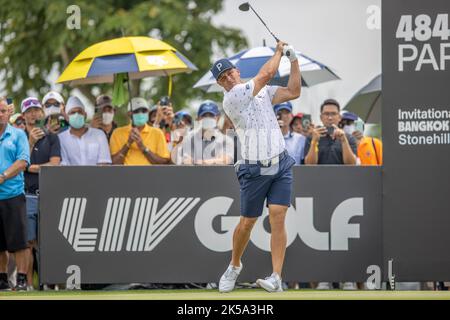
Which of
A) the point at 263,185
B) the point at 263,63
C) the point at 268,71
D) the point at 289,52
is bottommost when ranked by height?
the point at 263,185

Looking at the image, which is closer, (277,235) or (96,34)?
(277,235)

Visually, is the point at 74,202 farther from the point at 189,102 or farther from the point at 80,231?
the point at 189,102

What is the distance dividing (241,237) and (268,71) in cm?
172

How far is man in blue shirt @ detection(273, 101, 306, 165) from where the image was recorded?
516 inches

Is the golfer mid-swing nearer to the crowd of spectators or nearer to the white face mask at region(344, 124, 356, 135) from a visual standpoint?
the crowd of spectators

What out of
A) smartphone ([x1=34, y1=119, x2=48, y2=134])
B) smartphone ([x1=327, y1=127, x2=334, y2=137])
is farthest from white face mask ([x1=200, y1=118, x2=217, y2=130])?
smartphone ([x1=34, y1=119, x2=48, y2=134])

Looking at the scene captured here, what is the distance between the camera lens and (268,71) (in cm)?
1048

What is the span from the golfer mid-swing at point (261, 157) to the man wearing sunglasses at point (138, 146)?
2173 millimetres

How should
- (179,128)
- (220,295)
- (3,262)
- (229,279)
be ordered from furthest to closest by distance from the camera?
(179,128)
(3,262)
(229,279)
(220,295)

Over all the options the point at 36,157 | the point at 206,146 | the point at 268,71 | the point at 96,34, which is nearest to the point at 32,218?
the point at 36,157

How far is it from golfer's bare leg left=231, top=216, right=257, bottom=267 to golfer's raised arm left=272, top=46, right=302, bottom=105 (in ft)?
4.13

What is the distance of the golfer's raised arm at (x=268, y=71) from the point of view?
10.5 meters

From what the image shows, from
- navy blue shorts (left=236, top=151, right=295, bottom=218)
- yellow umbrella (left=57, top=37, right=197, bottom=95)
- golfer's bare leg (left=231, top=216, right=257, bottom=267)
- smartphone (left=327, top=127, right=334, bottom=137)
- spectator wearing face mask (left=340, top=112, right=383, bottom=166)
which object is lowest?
golfer's bare leg (left=231, top=216, right=257, bottom=267)

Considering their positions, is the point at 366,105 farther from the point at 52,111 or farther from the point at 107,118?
the point at 52,111
